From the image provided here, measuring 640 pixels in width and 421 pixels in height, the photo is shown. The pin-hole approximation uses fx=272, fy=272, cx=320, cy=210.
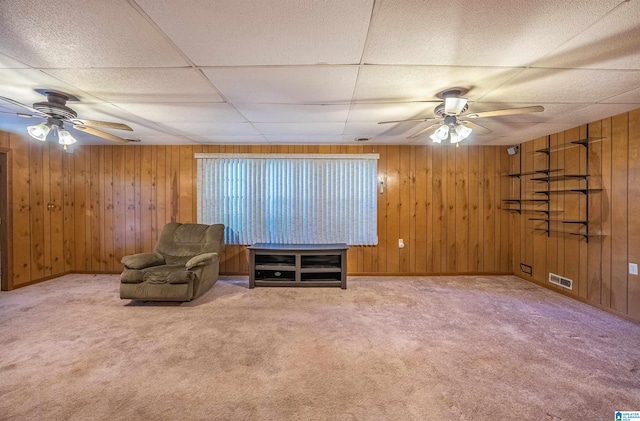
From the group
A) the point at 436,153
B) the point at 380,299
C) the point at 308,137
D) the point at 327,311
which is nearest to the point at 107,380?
the point at 327,311

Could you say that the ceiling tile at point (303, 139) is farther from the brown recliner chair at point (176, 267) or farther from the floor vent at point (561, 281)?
the floor vent at point (561, 281)

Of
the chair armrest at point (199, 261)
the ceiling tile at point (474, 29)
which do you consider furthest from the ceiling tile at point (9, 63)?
the ceiling tile at point (474, 29)

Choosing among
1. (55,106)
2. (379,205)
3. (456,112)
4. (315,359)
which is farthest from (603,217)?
(55,106)

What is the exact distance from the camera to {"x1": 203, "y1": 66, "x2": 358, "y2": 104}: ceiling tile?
82.8 inches

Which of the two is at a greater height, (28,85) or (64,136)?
(28,85)

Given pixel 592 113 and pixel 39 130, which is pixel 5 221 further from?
pixel 592 113

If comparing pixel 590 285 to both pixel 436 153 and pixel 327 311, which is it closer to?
pixel 436 153

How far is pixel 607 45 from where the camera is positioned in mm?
1735

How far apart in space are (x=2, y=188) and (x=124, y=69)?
3.67 meters

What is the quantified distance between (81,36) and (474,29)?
238 cm

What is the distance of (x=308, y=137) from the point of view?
14.0ft

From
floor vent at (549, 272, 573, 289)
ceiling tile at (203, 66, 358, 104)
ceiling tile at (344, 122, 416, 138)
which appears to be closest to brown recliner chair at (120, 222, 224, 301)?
ceiling tile at (203, 66, 358, 104)

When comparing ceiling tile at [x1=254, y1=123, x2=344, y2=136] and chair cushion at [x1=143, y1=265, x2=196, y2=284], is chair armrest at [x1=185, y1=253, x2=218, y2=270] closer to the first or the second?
chair cushion at [x1=143, y1=265, x2=196, y2=284]

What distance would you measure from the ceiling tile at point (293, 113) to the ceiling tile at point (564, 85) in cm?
146
